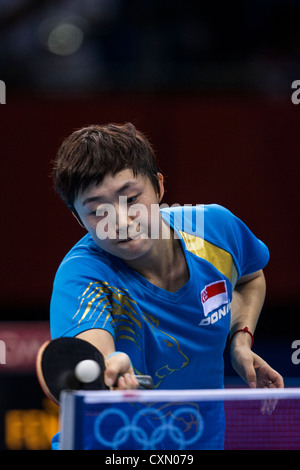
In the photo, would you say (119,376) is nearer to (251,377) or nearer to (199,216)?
(251,377)

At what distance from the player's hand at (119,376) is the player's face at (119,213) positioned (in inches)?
17.1

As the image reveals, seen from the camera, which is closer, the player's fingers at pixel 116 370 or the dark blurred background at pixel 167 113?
the player's fingers at pixel 116 370

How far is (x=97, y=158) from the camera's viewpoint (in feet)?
7.62

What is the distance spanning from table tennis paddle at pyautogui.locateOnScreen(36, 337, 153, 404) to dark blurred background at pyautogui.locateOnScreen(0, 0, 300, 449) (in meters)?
4.09

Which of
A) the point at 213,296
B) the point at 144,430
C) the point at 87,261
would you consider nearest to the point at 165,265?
the point at 213,296

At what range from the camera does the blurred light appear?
620 centimetres

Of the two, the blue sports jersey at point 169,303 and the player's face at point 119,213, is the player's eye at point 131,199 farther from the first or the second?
the blue sports jersey at point 169,303

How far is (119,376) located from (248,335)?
0.91 m

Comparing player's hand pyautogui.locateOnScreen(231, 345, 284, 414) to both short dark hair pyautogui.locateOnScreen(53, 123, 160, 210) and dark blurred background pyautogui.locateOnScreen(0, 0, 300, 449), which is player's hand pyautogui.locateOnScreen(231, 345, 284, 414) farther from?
dark blurred background pyautogui.locateOnScreen(0, 0, 300, 449)

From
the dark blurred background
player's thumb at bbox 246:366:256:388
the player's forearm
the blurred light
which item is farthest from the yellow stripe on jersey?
the blurred light

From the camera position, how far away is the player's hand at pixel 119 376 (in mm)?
1956

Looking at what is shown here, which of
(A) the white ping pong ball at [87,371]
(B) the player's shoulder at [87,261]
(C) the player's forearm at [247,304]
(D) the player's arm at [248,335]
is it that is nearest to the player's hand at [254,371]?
(D) the player's arm at [248,335]

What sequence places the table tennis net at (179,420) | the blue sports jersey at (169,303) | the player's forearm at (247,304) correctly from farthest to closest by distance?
the player's forearm at (247,304) → the blue sports jersey at (169,303) → the table tennis net at (179,420)

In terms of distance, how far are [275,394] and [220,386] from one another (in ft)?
2.87
